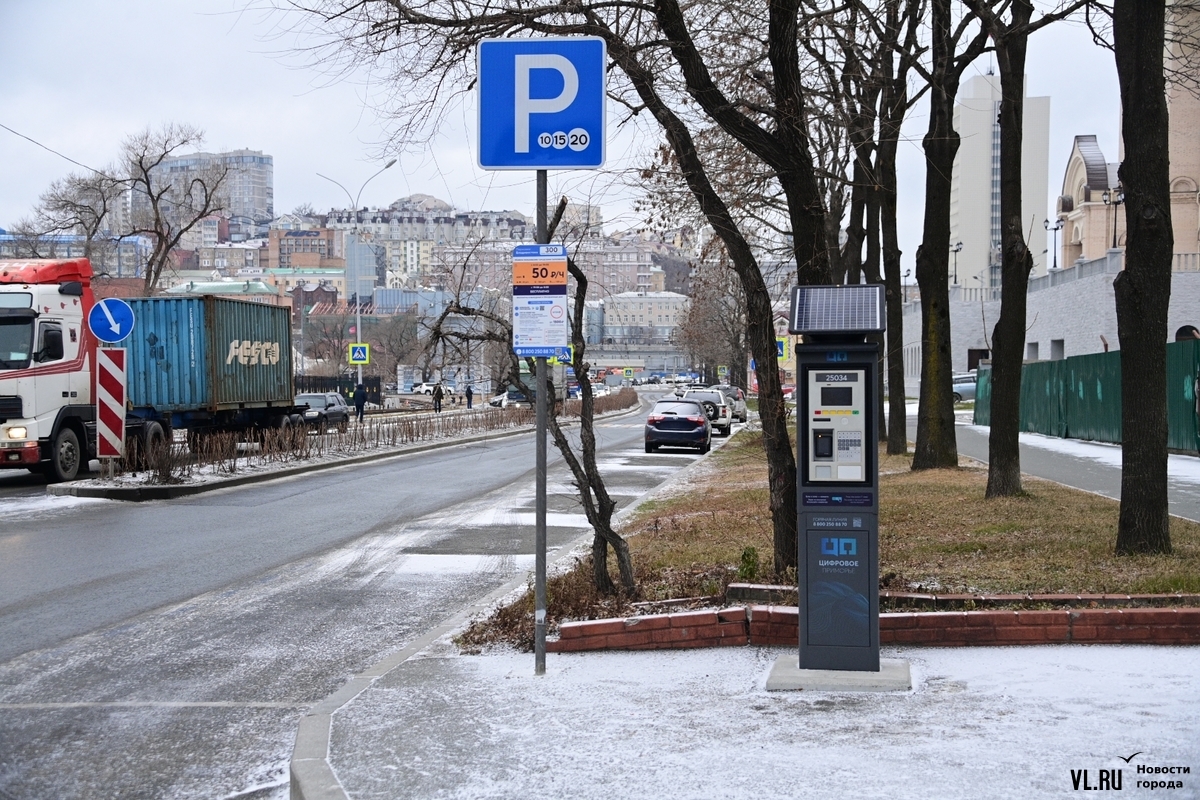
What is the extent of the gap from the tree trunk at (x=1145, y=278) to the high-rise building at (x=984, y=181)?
127 meters

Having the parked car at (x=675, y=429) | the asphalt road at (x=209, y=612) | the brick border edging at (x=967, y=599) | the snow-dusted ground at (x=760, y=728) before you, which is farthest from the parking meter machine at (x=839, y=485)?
the parked car at (x=675, y=429)

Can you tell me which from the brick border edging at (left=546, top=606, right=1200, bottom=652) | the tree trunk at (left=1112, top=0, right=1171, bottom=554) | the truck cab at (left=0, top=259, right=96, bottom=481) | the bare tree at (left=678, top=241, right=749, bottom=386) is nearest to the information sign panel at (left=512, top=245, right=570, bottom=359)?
the brick border edging at (left=546, top=606, right=1200, bottom=652)

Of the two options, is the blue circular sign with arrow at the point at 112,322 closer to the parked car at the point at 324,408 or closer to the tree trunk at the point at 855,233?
the tree trunk at the point at 855,233

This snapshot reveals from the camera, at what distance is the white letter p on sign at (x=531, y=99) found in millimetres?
6941

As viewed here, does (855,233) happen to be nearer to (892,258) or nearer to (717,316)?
(892,258)

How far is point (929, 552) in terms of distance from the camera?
10.5m

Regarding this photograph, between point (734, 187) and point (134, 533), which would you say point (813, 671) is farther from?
point (134, 533)

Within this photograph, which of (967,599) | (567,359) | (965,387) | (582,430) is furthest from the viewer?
(965,387)

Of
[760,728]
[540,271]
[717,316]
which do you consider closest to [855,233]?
[540,271]

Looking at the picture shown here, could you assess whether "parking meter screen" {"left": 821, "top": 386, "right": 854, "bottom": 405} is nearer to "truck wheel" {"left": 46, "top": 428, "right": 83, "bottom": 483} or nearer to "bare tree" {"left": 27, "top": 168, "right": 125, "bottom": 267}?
"truck wheel" {"left": 46, "top": 428, "right": 83, "bottom": 483}

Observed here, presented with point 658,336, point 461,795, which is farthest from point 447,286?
point 658,336

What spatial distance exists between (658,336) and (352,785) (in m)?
163

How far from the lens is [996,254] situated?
115 metres

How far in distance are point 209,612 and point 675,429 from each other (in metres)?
23.4
